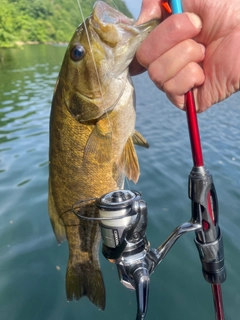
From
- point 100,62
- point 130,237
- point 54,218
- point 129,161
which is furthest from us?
point 54,218

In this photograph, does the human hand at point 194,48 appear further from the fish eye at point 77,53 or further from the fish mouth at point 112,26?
the fish eye at point 77,53

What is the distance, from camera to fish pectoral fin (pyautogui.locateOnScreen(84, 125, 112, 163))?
197cm

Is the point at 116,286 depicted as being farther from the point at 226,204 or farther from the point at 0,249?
the point at 226,204

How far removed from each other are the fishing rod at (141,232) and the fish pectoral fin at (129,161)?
0.46 m

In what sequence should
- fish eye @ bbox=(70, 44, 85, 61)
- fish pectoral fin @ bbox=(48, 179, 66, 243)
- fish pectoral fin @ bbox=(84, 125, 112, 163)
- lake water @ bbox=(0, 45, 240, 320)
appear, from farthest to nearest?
lake water @ bbox=(0, 45, 240, 320) → fish pectoral fin @ bbox=(48, 179, 66, 243) → fish pectoral fin @ bbox=(84, 125, 112, 163) → fish eye @ bbox=(70, 44, 85, 61)

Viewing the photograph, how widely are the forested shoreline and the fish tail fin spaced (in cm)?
4267

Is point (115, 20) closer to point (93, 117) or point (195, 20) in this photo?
point (195, 20)

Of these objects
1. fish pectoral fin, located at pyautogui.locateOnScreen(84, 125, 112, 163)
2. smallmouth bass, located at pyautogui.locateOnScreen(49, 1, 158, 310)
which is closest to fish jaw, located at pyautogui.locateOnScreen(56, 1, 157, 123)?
smallmouth bass, located at pyautogui.locateOnScreen(49, 1, 158, 310)

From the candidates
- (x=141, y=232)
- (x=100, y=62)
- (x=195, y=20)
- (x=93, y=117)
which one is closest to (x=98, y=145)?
(x=93, y=117)

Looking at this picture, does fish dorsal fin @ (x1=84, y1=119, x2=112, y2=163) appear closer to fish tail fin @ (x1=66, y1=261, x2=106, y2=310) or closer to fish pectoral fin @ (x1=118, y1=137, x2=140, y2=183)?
fish pectoral fin @ (x1=118, y1=137, x2=140, y2=183)

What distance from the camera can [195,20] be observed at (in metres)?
1.64

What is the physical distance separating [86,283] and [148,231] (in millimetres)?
1813

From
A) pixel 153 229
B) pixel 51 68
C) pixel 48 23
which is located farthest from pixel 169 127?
Answer: pixel 48 23

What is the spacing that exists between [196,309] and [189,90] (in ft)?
7.13
